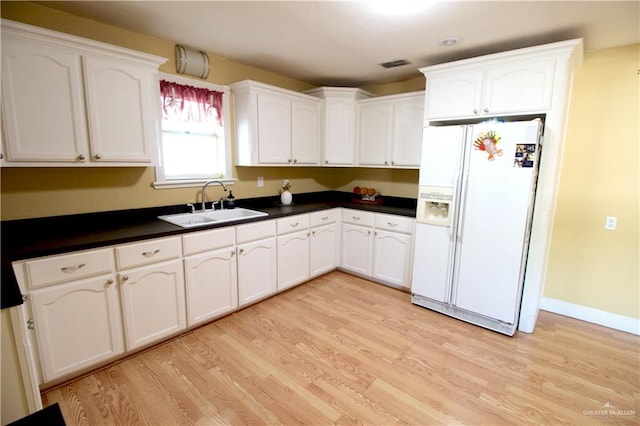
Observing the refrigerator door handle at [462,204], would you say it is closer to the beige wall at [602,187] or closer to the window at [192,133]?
the beige wall at [602,187]

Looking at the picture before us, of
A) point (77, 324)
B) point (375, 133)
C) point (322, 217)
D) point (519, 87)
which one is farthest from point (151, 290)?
point (519, 87)

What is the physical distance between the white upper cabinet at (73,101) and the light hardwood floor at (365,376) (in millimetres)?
1465

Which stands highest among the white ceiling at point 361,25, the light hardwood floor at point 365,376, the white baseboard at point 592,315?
the white ceiling at point 361,25

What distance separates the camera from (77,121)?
6.50ft

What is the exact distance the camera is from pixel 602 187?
265 cm

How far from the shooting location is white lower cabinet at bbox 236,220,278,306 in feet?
8.96

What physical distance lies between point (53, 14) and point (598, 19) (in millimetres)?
3693

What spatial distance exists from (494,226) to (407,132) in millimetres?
1392

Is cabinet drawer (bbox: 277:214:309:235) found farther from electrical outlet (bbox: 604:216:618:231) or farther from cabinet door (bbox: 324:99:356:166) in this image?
electrical outlet (bbox: 604:216:618:231)

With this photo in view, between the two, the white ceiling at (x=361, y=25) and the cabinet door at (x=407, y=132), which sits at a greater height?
the white ceiling at (x=361, y=25)

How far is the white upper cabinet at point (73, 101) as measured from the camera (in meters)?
1.76

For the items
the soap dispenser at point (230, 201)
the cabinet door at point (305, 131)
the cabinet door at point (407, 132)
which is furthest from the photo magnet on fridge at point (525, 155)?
the soap dispenser at point (230, 201)

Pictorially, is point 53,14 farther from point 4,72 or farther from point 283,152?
point 283,152

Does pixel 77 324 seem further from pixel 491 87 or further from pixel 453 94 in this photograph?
pixel 491 87
